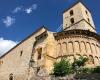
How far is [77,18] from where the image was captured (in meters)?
30.4

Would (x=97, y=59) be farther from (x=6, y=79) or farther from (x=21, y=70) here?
(x=6, y=79)

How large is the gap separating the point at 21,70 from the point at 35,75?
4.47 meters

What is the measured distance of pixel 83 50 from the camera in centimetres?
2319

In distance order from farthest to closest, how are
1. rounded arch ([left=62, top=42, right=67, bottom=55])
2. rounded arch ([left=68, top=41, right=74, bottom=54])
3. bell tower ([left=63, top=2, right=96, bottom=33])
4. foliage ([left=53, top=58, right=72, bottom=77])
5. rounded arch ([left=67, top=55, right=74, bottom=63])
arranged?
1. bell tower ([left=63, top=2, right=96, bottom=33])
2. rounded arch ([left=62, top=42, right=67, bottom=55])
3. rounded arch ([left=68, top=41, right=74, bottom=54])
4. rounded arch ([left=67, top=55, right=74, bottom=63])
5. foliage ([left=53, top=58, right=72, bottom=77])

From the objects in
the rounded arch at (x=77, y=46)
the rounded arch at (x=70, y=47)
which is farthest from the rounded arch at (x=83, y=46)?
the rounded arch at (x=70, y=47)

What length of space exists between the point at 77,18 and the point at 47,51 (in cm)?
1045

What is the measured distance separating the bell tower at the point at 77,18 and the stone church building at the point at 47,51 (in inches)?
25.3

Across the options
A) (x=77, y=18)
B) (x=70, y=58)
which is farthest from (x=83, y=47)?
(x=77, y=18)

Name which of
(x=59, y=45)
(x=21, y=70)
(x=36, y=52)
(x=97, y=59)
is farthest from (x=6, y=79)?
(x=97, y=59)

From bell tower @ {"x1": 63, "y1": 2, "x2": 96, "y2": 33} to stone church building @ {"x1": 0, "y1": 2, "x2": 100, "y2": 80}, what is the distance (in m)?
0.64

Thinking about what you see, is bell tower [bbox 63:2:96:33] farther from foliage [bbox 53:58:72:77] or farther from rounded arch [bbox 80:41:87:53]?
foliage [bbox 53:58:72:77]

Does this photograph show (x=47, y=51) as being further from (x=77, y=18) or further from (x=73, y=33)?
(x=77, y=18)

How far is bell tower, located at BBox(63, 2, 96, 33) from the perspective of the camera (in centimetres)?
2939

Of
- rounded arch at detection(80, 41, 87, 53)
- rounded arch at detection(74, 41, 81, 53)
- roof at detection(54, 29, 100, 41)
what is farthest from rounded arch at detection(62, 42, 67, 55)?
rounded arch at detection(80, 41, 87, 53)
